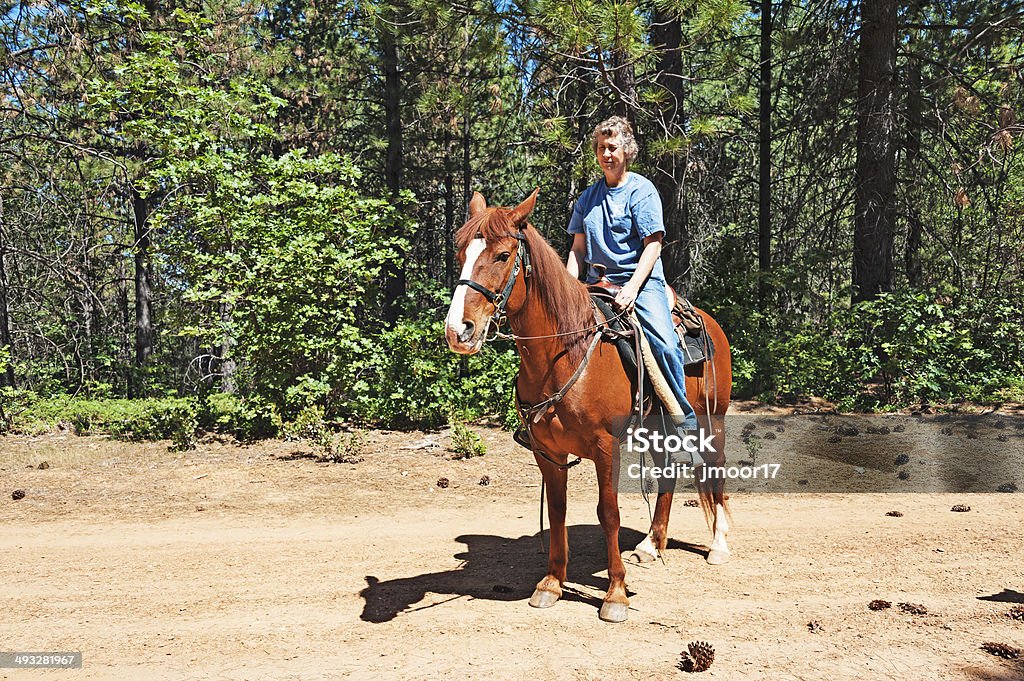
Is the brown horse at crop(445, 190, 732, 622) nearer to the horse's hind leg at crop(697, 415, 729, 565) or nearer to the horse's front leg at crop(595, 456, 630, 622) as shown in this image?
the horse's front leg at crop(595, 456, 630, 622)

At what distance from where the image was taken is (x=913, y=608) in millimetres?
4523

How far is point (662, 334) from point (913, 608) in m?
2.32

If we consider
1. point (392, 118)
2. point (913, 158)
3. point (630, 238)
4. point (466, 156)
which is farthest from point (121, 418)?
point (913, 158)

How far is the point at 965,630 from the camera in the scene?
423 centimetres

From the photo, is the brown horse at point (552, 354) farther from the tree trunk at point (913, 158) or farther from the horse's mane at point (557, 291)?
the tree trunk at point (913, 158)

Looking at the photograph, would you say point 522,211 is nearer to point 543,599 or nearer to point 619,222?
point 619,222

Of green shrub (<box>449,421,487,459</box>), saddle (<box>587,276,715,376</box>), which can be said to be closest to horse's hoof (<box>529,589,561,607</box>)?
saddle (<box>587,276,715,376</box>)

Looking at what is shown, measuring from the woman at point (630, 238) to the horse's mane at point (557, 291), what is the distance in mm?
330

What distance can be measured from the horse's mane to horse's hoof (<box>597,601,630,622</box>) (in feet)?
5.10

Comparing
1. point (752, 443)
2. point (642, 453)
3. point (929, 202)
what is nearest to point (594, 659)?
Answer: point (642, 453)

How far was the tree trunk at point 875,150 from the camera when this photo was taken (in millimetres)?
11891

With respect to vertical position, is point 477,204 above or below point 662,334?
above

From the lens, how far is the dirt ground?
4.01 metres

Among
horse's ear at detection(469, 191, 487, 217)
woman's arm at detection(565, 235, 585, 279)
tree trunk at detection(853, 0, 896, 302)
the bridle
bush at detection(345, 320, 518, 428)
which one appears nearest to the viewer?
Result: the bridle
